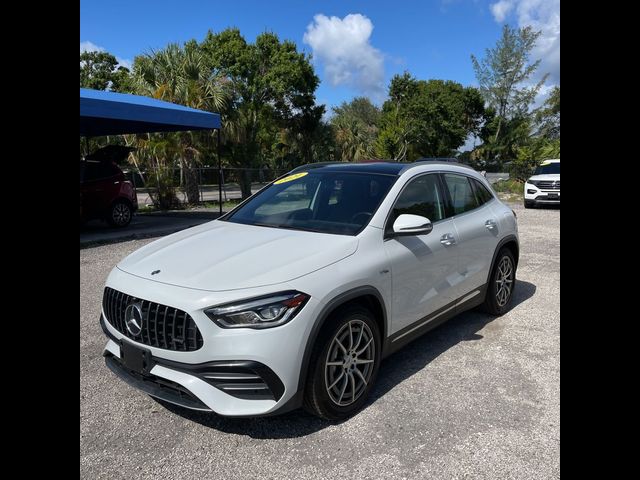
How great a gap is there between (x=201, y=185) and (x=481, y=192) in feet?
55.6

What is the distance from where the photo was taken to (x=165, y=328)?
8.89 ft

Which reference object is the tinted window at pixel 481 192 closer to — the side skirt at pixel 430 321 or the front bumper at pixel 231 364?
the side skirt at pixel 430 321

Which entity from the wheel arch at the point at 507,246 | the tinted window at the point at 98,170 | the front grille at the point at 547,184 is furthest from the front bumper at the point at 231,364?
the front grille at the point at 547,184

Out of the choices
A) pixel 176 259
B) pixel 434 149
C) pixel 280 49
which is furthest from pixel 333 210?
pixel 434 149

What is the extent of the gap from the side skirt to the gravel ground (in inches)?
11.8

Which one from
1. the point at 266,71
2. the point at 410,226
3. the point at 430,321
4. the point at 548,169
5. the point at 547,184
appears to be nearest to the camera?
the point at 410,226

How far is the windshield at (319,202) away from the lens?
360 centimetres

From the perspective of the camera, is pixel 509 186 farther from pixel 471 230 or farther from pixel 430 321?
pixel 430 321

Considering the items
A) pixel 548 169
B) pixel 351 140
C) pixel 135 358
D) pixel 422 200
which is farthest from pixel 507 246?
pixel 351 140

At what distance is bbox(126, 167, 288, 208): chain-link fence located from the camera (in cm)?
1797

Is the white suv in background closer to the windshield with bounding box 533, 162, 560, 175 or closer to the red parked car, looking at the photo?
the windshield with bounding box 533, 162, 560, 175
